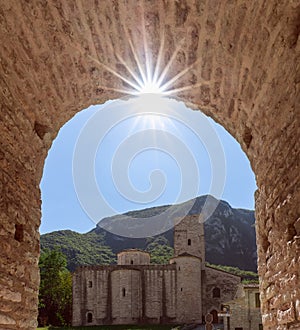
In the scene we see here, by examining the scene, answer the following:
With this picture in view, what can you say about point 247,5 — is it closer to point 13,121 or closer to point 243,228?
point 13,121

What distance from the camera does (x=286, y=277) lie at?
12.9 ft

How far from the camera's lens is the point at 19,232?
179 inches

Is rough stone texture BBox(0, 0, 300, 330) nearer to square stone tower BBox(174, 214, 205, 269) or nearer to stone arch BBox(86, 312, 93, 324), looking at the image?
stone arch BBox(86, 312, 93, 324)

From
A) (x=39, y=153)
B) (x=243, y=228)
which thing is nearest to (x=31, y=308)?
(x=39, y=153)

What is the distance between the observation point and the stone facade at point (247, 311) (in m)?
29.0

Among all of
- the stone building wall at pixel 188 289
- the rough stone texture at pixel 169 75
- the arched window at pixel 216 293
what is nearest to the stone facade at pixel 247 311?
the stone building wall at pixel 188 289

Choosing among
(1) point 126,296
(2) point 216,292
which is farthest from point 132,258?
(2) point 216,292

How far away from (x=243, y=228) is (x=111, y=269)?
50526mm

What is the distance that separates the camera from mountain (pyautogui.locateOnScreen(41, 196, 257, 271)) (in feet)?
255

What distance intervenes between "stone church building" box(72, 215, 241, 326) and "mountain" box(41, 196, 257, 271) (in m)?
32.0

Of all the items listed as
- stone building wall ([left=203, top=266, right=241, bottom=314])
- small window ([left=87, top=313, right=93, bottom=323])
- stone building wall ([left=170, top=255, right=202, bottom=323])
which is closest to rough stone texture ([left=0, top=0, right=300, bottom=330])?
stone building wall ([left=170, top=255, right=202, bottom=323])

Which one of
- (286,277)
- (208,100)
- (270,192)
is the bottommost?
(286,277)

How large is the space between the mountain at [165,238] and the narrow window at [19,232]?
234ft

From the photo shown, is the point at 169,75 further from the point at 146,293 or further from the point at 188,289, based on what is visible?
the point at 146,293
